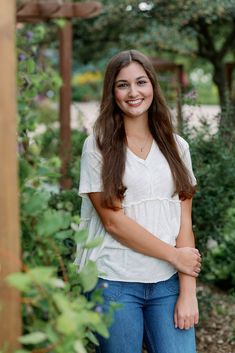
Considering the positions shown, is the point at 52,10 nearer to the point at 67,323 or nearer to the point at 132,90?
the point at 132,90

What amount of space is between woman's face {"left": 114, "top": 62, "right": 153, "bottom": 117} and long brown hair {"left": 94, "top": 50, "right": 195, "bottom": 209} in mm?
19

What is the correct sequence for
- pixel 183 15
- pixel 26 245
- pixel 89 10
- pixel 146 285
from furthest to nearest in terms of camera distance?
pixel 183 15 → pixel 89 10 → pixel 146 285 → pixel 26 245

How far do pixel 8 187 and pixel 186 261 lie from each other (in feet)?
3.75

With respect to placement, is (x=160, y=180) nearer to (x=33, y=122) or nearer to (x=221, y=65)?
(x=33, y=122)

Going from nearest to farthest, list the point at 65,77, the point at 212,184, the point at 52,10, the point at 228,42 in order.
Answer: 1. the point at 212,184
2. the point at 52,10
3. the point at 65,77
4. the point at 228,42

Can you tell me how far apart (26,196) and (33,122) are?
87 cm

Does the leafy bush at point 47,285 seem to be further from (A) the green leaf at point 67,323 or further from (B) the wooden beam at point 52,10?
(B) the wooden beam at point 52,10

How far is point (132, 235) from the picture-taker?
89.7 inches

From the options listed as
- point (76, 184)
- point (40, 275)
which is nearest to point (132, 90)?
point (40, 275)

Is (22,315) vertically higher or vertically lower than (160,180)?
lower

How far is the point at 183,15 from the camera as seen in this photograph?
7508mm

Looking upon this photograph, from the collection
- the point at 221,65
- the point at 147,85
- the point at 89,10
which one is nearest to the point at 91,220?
the point at 147,85

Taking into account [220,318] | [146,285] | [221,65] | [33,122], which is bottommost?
[220,318]

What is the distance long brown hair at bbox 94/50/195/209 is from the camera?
2.30m
